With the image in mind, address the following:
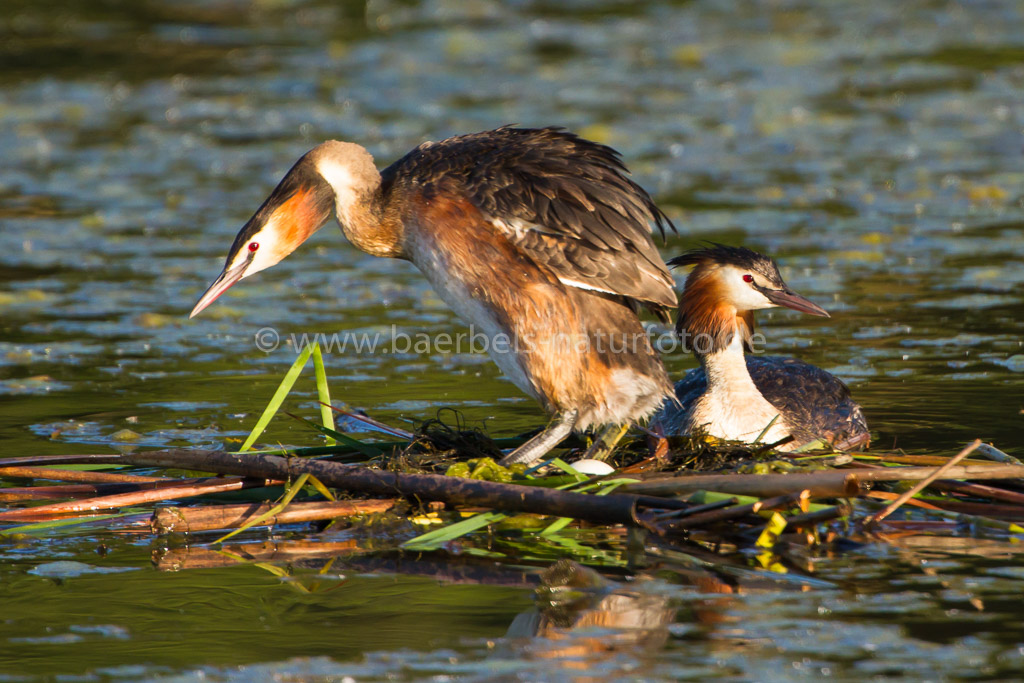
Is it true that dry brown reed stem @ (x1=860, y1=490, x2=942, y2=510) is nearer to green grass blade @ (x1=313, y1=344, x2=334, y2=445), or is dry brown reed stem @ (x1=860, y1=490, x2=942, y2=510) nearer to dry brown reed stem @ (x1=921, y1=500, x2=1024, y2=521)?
dry brown reed stem @ (x1=921, y1=500, x2=1024, y2=521)

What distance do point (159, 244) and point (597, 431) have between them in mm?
5371

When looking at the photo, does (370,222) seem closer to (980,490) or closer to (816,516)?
(816,516)

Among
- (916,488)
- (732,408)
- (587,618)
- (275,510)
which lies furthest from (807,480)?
(275,510)

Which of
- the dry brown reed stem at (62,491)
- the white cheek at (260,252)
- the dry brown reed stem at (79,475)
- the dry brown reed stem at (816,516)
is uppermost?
the white cheek at (260,252)

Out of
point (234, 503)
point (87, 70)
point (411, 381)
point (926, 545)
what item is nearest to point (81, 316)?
point (411, 381)

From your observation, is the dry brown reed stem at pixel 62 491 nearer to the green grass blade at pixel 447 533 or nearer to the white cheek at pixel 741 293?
the green grass blade at pixel 447 533

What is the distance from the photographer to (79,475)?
17.9ft

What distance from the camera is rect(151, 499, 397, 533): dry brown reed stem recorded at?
4.97 m

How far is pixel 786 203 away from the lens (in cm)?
1074

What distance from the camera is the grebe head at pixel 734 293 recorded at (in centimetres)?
646

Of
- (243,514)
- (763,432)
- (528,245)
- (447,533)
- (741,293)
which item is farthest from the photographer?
(741,293)

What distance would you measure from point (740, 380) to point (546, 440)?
3.65ft

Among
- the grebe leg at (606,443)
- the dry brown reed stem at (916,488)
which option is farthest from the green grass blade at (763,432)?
the dry brown reed stem at (916,488)

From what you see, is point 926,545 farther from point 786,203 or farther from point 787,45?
point 787,45
